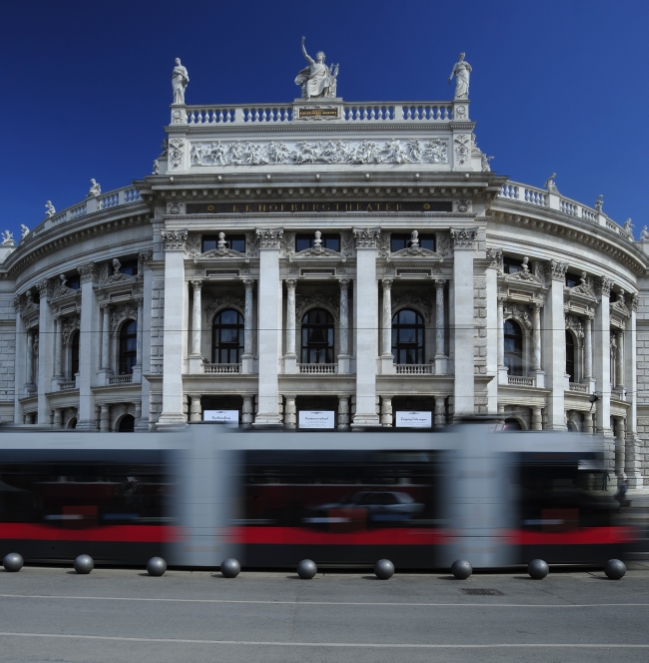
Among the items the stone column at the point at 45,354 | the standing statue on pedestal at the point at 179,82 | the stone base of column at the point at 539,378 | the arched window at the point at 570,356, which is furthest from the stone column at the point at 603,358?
the stone column at the point at 45,354

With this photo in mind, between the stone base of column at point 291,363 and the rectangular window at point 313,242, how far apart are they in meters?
5.48

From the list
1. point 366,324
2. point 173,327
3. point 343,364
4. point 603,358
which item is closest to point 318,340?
point 343,364

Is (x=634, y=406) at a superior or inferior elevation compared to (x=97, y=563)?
superior

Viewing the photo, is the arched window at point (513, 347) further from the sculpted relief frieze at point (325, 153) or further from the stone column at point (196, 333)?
the stone column at point (196, 333)

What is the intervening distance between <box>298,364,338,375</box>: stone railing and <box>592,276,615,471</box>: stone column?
1724cm

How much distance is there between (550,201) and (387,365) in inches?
571

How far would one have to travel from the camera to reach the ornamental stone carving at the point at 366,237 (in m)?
40.6

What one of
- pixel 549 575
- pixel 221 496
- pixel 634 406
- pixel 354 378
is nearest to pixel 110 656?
pixel 221 496

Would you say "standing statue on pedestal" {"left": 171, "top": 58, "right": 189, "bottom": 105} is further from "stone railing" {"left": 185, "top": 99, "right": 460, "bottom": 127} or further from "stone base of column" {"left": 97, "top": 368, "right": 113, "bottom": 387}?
"stone base of column" {"left": 97, "top": 368, "right": 113, "bottom": 387}

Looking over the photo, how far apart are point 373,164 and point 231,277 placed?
9.23 m

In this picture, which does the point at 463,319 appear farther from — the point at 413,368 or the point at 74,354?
the point at 74,354

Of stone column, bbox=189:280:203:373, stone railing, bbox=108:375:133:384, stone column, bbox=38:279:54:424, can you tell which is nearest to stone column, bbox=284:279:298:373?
stone column, bbox=189:280:203:373

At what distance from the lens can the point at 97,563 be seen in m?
19.8

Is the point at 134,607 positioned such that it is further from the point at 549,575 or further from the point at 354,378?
the point at 354,378
